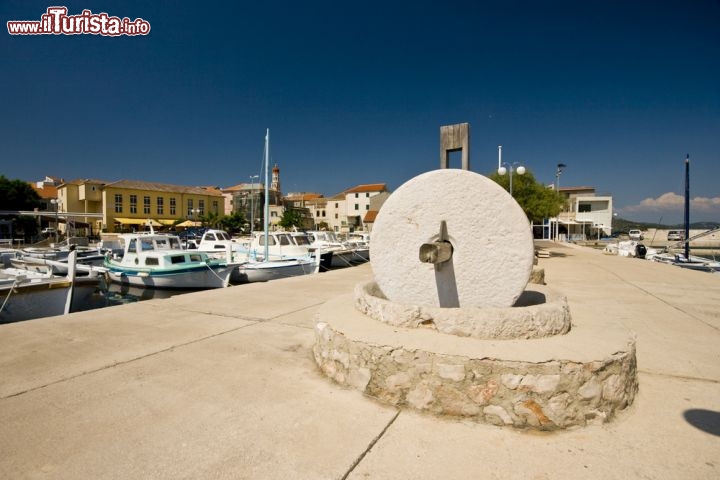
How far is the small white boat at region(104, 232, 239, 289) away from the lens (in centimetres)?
1234

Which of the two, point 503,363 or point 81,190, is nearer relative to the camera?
point 503,363

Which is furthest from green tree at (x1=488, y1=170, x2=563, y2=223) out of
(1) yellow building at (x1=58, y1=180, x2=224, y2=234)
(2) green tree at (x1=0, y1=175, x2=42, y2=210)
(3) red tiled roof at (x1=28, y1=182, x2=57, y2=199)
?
(3) red tiled roof at (x1=28, y1=182, x2=57, y2=199)

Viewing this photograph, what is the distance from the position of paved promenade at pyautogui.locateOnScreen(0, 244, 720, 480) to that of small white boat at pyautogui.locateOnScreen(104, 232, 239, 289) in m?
8.23

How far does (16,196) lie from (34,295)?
4846cm

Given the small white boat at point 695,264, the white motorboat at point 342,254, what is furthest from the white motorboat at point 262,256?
the small white boat at point 695,264

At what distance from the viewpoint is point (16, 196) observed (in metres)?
41.8

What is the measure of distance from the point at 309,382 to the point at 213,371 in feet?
3.16

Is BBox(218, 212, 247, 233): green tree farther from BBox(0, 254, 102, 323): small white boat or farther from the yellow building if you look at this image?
BBox(0, 254, 102, 323): small white boat

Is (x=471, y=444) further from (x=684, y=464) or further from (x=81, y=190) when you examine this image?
(x=81, y=190)

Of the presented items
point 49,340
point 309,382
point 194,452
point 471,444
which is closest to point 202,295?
point 49,340

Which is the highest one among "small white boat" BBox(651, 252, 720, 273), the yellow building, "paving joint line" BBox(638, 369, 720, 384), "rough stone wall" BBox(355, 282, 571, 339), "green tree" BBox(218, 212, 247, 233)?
the yellow building

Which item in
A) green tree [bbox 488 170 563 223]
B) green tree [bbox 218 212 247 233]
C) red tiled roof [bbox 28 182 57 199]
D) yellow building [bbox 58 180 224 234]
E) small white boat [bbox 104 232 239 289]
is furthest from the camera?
red tiled roof [bbox 28 182 57 199]

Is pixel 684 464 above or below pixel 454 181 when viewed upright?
below

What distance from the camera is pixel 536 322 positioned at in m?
2.89
